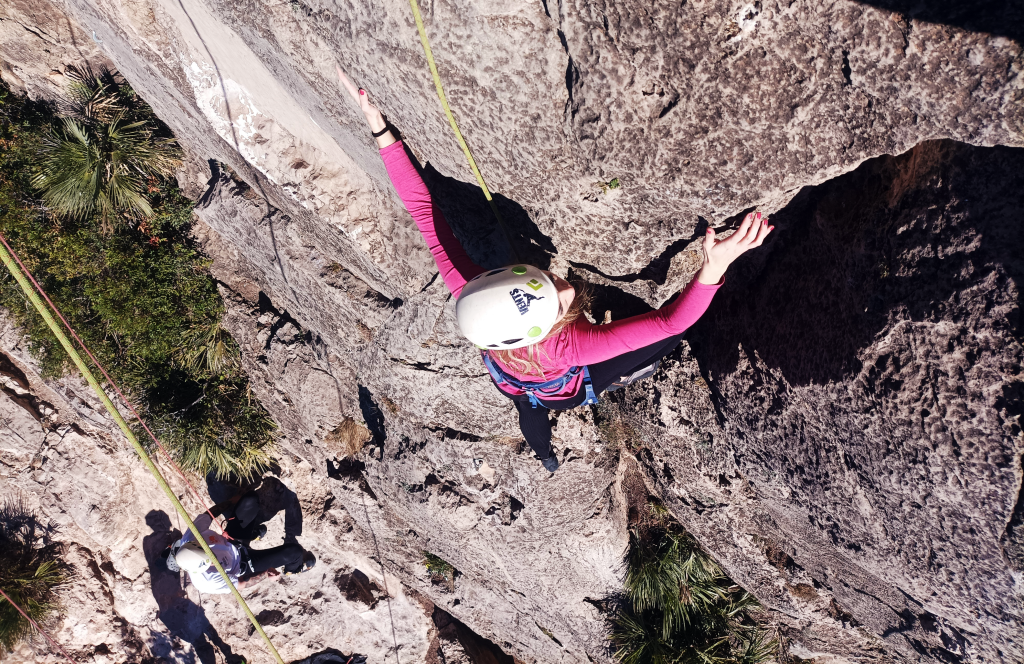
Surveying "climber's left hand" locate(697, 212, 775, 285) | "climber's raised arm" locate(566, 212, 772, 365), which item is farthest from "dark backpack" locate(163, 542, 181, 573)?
"climber's left hand" locate(697, 212, 775, 285)

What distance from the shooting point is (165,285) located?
5734 mm

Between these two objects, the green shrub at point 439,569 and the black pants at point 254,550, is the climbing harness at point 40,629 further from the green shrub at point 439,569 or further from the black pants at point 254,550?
the green shrub at point 439,569

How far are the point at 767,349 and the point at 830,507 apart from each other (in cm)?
108

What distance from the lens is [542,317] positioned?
259cm

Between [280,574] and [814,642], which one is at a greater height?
[280,574]

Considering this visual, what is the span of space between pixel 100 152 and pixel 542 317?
541cm

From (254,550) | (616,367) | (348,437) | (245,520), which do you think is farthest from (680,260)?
(254,550)

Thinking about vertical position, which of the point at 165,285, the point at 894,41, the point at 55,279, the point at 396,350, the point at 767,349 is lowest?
the point at 767,349

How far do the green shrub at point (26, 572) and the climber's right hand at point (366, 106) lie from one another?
7780 mm

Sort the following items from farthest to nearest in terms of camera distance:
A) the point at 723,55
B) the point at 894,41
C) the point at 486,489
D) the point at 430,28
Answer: the point at 486,489
the point at 430,28
the point at 723,55
the point at 894,41

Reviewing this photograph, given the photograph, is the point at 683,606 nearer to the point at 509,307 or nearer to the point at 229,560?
the point at 509,307

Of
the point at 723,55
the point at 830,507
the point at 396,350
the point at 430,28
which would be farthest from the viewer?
the point at 396,350

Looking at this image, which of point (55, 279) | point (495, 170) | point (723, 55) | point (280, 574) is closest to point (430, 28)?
point (495, 170)

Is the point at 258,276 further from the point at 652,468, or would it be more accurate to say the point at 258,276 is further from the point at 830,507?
the point at 830,507
